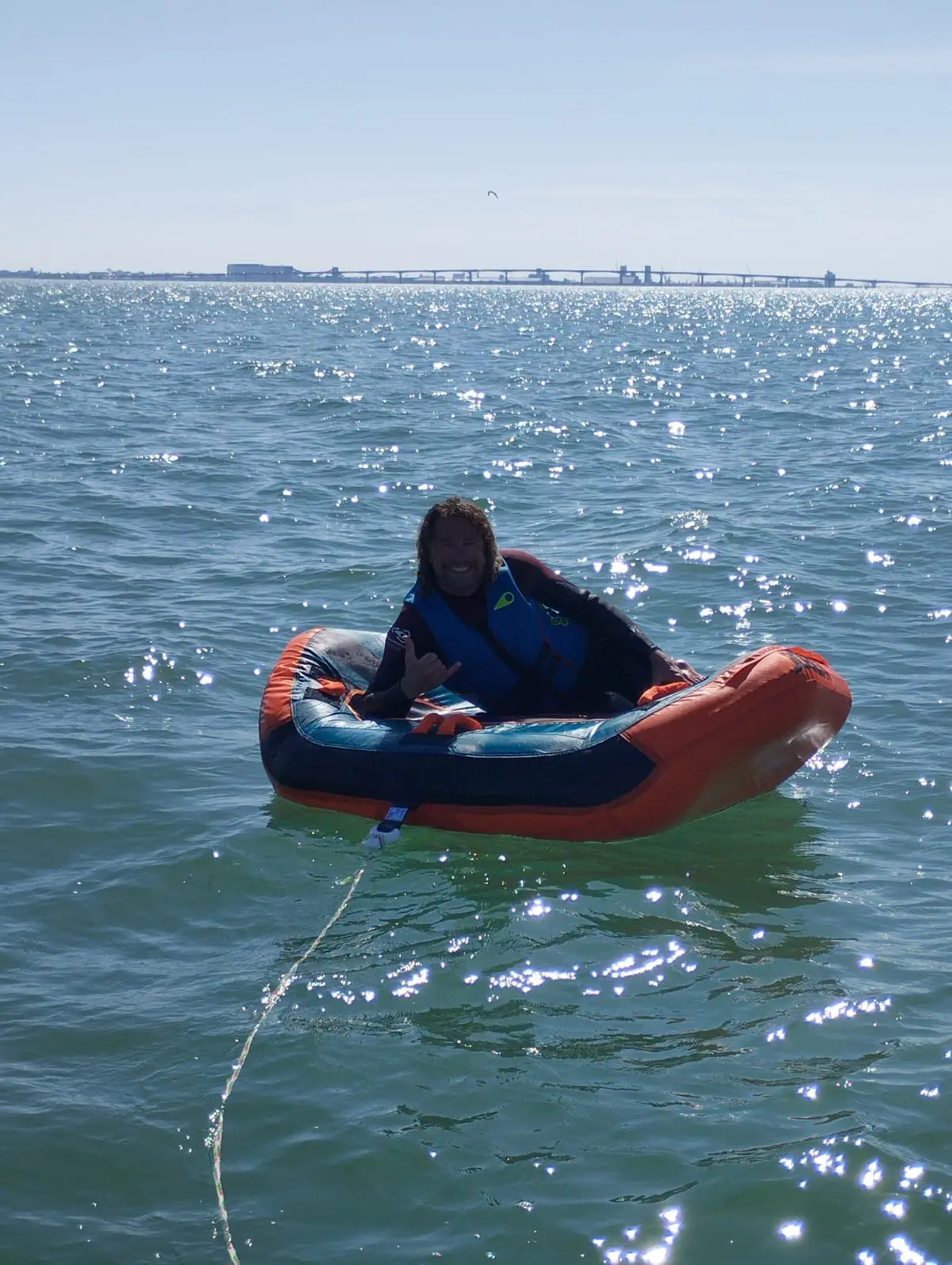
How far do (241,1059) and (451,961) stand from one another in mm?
827

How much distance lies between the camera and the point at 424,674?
5.65 meters

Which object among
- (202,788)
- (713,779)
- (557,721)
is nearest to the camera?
(713,779)

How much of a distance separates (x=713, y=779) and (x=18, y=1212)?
9.60 ft

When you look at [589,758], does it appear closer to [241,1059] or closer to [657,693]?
[657,693]

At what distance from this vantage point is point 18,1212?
11.1ft

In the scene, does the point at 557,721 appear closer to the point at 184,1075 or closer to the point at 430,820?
the point at 430,820

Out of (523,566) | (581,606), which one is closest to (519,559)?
(523,566)

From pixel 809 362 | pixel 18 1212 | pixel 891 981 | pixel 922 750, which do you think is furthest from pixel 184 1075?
pixel 809 362

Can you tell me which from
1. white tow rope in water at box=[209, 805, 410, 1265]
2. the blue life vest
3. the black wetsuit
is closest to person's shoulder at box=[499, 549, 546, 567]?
the black wetsuit

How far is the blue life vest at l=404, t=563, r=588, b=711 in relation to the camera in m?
6.06

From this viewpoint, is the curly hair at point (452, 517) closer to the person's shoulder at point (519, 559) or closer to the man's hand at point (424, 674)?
the person's shoulder at point (519, 559)

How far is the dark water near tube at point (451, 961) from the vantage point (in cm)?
335

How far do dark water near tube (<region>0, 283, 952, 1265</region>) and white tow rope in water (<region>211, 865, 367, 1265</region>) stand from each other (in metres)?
0.02

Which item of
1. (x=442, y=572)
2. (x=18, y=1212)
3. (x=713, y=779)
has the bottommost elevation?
(x=18, y=1212)
